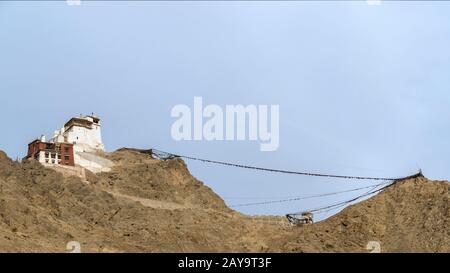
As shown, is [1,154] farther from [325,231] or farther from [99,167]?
[325,231]

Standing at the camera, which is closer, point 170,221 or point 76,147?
point 170,221

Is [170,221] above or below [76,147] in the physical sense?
below

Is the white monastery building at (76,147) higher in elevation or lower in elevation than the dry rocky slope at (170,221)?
higher

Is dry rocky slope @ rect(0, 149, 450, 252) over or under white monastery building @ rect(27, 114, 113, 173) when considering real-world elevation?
under

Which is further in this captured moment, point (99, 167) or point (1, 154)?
point (99, 167)

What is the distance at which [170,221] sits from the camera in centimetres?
10888

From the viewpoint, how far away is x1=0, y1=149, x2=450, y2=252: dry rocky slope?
96750 mm

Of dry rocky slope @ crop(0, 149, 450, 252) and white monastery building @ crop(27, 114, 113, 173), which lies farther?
white monastery building @ crop(27, 114, 113, 173)

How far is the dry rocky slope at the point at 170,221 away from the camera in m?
96.8

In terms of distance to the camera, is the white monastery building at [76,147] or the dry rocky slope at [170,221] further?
the white monastery building at [76,147]

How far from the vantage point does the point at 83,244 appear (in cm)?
9338
